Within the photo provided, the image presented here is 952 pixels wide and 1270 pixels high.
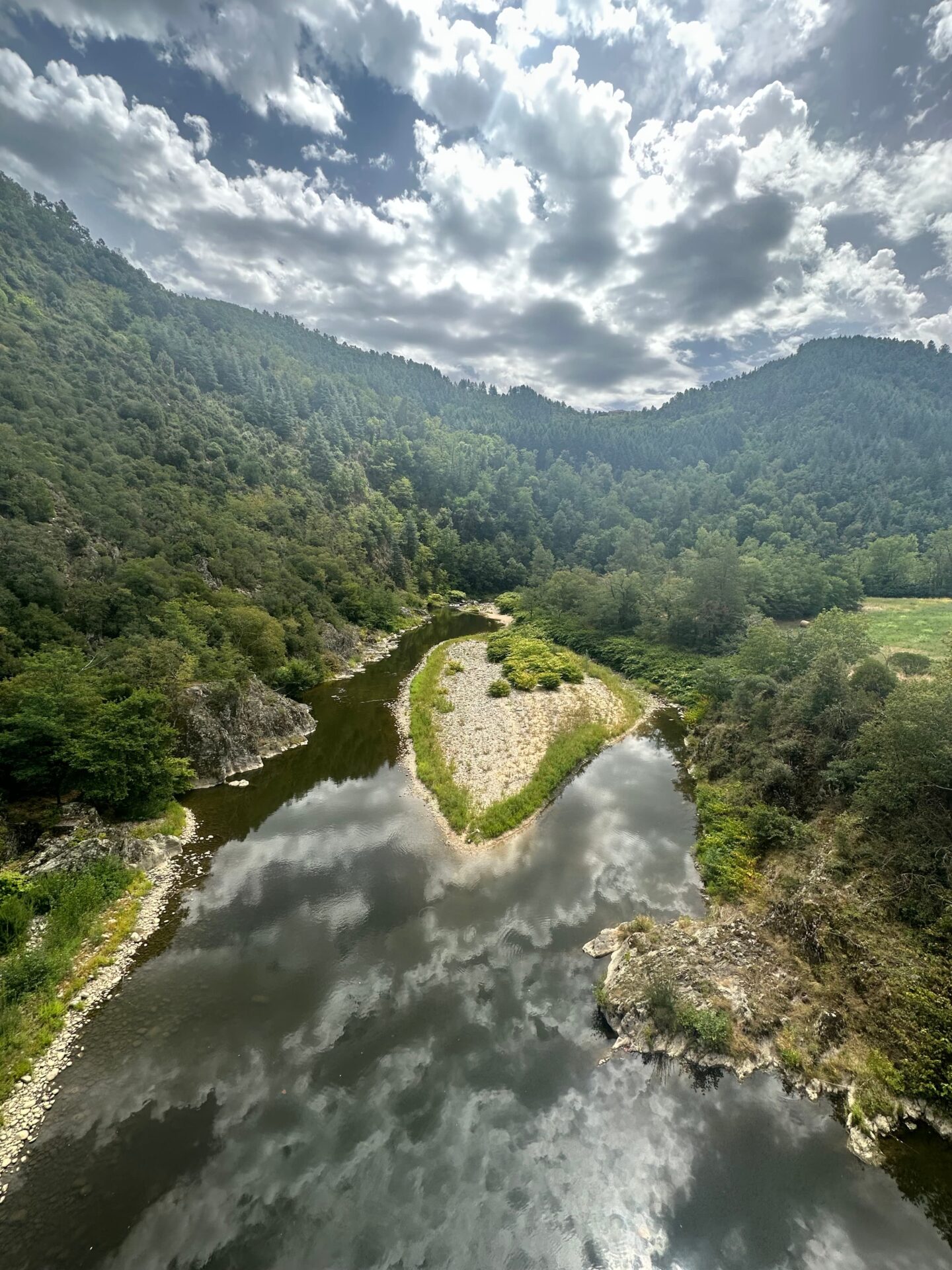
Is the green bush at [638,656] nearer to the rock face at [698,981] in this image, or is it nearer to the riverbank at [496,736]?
the riverbank at [496,736]

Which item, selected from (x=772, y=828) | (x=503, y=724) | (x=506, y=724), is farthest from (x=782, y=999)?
(x=503, y=724)

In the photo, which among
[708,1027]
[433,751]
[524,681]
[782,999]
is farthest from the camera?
[524,681]

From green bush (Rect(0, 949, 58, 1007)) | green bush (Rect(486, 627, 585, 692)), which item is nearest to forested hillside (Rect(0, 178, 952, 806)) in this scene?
green bush (Rect(0, 949, 58, 1007))

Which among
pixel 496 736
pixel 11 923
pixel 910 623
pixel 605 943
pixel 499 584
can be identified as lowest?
pixel 605 943

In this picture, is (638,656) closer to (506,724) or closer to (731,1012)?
(506,724)

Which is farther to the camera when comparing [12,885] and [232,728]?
[232,728]

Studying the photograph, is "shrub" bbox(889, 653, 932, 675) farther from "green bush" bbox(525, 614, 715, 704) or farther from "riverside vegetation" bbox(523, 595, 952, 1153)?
"green bush" bbox(525, 614, 715, 704)

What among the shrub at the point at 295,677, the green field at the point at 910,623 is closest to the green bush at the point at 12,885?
the shrub at the point at 295,677
